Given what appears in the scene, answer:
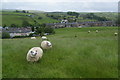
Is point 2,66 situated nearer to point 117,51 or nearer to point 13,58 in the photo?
point 13,58

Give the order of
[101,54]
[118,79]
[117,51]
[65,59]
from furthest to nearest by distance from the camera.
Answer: [117,51]
[101,54]
[65,59]
[118,79]

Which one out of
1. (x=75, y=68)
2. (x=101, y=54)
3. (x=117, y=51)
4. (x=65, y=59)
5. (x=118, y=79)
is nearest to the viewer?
(x=118, y=79)

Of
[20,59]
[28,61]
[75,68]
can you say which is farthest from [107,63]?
[20,59]

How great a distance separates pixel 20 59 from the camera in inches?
463

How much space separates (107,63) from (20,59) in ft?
22.8

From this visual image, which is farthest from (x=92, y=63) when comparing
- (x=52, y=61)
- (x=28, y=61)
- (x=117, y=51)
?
(x=28, y=61)

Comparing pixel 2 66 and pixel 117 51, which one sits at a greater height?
pixel 117 51

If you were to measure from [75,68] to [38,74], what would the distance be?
8.63ft

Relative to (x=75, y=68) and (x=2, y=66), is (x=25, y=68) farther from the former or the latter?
(x=75, y=68)

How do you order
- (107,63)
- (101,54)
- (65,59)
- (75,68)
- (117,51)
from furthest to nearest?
(117,51) < (101,54) < (65,59) < (107,63) < (75,68)

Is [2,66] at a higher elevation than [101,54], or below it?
below

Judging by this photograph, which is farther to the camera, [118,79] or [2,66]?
[2,66]

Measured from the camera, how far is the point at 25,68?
10.3 metres

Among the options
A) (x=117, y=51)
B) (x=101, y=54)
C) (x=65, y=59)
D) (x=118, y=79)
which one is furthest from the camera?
(x=117, y=51)
